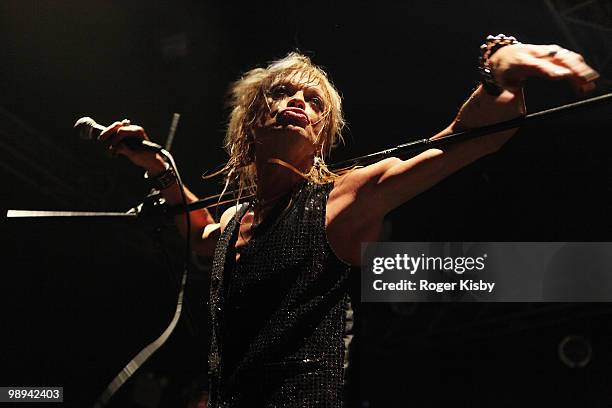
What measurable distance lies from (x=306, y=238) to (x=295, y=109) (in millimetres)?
369

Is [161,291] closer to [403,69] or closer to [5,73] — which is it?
[5,73]

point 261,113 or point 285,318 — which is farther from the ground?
point 261,113

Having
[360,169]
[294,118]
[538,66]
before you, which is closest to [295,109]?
[294,118]

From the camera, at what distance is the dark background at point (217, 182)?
178 cm

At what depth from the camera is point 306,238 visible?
46.0 inches

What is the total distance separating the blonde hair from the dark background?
254 millimetres

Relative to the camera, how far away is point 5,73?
204 centimetres

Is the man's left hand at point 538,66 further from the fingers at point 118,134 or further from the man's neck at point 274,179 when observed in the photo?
the fingers at point 118,134

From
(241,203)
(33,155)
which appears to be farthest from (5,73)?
(241,203)

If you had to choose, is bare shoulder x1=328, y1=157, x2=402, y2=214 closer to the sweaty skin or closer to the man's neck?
the sweaty skin

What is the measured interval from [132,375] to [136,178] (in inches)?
59.4

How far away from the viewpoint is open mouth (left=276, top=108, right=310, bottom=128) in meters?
1.39

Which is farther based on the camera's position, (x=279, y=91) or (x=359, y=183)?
(x=279, y=91)

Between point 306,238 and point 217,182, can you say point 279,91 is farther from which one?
point 217,182
